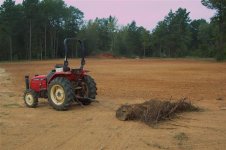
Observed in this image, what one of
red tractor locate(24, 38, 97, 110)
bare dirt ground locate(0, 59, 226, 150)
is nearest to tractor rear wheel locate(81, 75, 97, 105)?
red tractor locate(24, 38, 97, 110)

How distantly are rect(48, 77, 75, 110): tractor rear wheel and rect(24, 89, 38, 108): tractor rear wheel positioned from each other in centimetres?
73

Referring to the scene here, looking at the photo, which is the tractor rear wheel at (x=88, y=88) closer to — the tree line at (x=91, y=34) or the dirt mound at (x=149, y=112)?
the dirt mound at (x=149, y=112)

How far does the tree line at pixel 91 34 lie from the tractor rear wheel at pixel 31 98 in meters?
49.9

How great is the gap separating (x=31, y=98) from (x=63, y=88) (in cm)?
156

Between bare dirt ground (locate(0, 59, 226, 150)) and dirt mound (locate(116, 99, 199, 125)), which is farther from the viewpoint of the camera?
dirt mound (locate(116, 99, 199, 125))

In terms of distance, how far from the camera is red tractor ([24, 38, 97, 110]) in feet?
37.3

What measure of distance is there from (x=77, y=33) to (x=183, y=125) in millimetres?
99866

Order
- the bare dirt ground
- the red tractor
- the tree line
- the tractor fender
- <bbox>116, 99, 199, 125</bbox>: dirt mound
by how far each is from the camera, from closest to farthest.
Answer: the bare dirt ground < <bbox>116, 99, 199, 125</bbox>: dirt mound < the red tractor < the tractor fender < the tree line

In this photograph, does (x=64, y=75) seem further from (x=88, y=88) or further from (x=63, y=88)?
(x=88, y=88)

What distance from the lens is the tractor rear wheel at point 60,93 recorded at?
11.3 meters

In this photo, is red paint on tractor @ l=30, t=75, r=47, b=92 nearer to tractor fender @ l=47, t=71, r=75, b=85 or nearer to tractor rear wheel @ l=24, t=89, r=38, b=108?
tractor rear wheel @ l=24, t=89, r=38, b=108

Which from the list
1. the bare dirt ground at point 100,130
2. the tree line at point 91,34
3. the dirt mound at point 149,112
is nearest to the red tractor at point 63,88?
the bare dirt ground at point 100,130

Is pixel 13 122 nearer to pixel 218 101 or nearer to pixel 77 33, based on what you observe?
pixel 218 101

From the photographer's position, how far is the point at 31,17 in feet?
279
